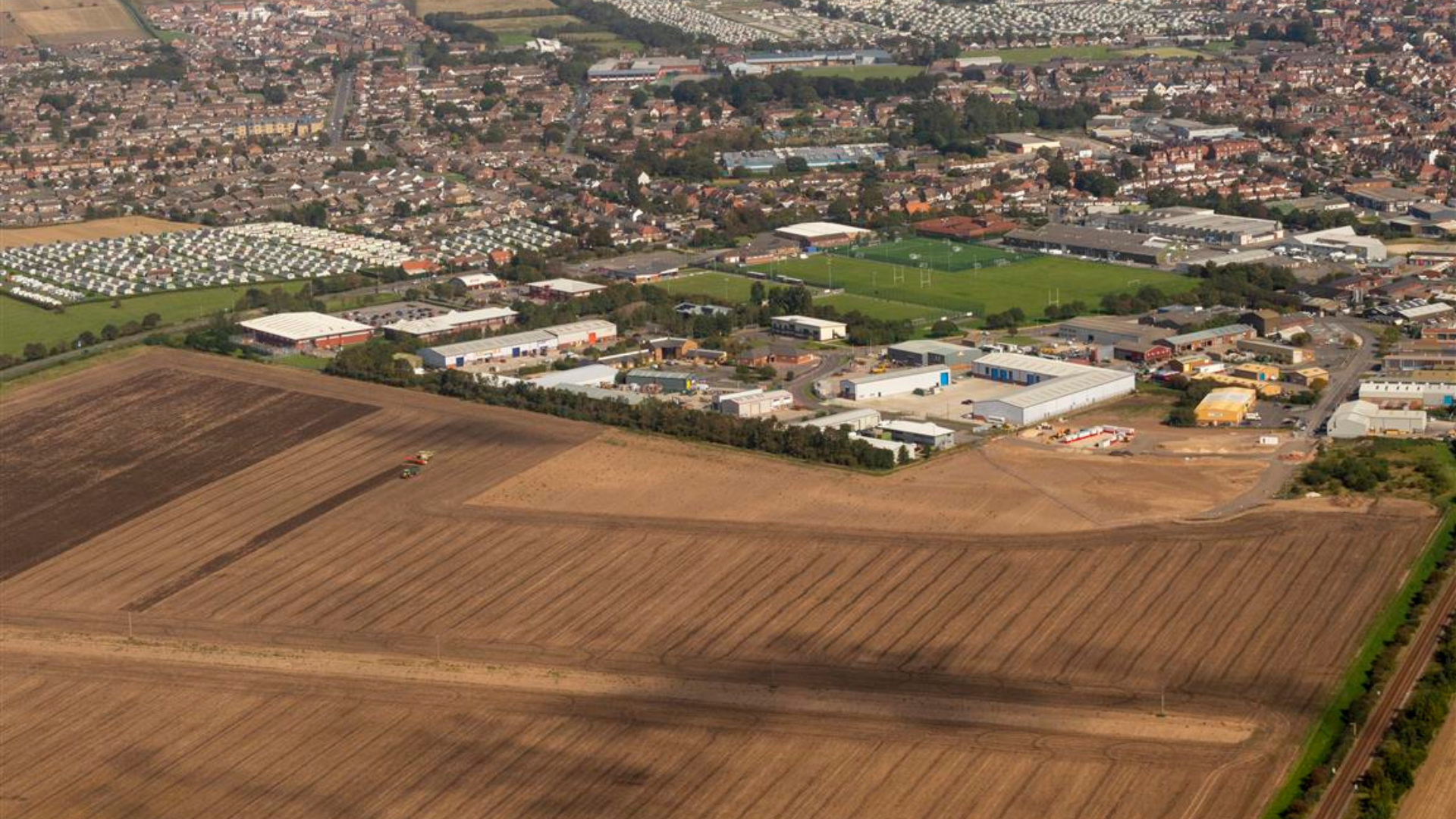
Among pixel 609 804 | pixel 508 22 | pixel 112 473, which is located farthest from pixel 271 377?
pixel 508 22

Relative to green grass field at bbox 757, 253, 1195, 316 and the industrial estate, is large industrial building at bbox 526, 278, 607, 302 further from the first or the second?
green grass field at bbox 757, 253, 1195, 316

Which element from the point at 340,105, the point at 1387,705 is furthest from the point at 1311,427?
the point at 340,105

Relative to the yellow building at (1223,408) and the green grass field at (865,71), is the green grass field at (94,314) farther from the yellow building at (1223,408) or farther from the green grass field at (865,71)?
the green grass field at (865,71)

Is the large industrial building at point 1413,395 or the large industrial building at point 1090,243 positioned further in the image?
the large industrial building at point 1090,243

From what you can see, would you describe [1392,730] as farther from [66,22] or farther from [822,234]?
[66,22]

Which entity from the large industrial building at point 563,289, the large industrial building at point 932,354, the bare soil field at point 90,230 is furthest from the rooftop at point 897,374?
the bare soil field at point 90,230

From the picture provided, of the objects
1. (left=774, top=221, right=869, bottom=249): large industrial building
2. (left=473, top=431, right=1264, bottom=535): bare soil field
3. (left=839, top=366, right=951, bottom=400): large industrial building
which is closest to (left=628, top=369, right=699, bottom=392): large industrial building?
(left=839, top=366, right=951, bottom=400): large industrial building
